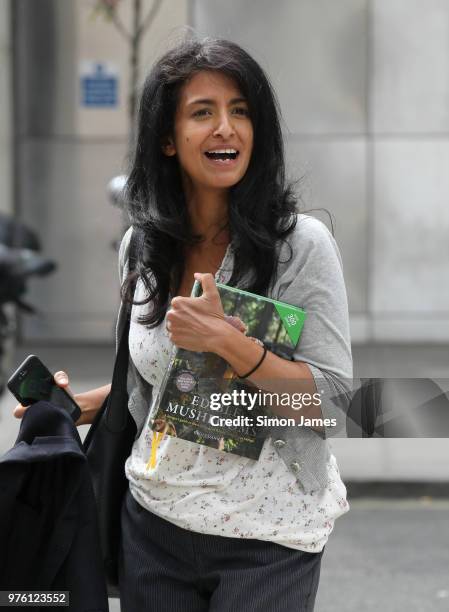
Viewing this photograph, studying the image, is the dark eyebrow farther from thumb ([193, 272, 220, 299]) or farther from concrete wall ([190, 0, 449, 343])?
concrete wall ([190, 0, 449, 343])

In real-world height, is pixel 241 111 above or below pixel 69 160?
above

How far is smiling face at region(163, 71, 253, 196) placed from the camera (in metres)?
2.15

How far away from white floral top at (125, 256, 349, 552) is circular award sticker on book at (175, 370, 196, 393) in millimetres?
127

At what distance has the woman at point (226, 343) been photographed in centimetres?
207

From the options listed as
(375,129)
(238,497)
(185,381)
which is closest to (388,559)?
(238,497)

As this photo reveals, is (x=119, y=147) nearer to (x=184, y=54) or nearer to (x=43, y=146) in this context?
(x=43, y=146)

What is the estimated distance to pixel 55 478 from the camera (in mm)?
2154

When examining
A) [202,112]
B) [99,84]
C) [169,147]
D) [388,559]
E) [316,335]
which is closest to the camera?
[316,335]

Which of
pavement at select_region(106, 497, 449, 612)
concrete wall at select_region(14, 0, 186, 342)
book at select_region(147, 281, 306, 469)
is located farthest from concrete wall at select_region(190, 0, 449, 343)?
book at select_region(147, 281, 306, 469)

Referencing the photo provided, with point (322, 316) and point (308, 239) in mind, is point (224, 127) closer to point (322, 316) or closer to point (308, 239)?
point (308, 239)

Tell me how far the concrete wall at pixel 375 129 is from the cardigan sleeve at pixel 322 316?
8.50 m

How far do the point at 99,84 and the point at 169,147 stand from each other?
852cm

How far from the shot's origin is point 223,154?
2.16 meters

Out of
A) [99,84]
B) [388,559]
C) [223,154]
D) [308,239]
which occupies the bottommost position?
[388,559]
